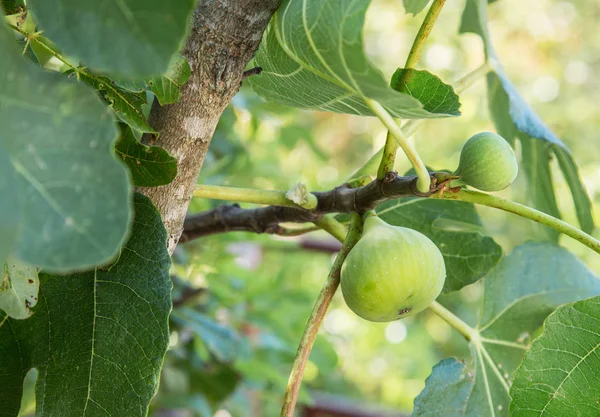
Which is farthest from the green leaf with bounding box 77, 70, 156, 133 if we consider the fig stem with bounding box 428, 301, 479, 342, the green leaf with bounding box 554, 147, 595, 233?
the green leaf with bounding box 554, 147, 595, 233

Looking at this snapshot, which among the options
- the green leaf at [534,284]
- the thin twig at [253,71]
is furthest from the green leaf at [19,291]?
the green leaf at [534,284]

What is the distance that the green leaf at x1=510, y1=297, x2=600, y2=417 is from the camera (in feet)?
1.98

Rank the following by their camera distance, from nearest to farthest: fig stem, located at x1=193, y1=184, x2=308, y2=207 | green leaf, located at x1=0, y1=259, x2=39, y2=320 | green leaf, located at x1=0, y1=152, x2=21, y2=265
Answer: green leaf, located at x1=0, y1=152, x2=21, y2=265
green leaf, located at x1=0, y1=259, x2=39, y2=320
fig stem, located at x1=193, y1=184, x2=308, y2=207

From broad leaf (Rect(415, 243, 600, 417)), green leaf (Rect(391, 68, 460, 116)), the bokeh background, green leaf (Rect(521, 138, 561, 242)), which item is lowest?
the bokeh background

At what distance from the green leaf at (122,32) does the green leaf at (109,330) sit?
22 centimetres

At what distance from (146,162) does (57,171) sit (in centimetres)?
22

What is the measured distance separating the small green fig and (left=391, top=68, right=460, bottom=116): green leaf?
0.20 feet

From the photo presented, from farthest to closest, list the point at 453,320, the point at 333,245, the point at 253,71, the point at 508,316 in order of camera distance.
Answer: the point at 333,245 < the point at 508,316 < the point at 453,320 < the point at 253,71

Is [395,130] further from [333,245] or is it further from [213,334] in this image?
[333,245]

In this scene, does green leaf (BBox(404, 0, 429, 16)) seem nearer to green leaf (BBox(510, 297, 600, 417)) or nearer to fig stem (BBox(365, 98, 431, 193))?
fig stem (BBox(365, 98, 431, 193))

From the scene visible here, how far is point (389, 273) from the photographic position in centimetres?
53

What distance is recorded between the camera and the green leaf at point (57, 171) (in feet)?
0.96

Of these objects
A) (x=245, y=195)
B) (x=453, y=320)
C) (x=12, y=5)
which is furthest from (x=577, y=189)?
(x=12, y=5)

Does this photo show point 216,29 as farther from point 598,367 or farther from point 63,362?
point 598,367
